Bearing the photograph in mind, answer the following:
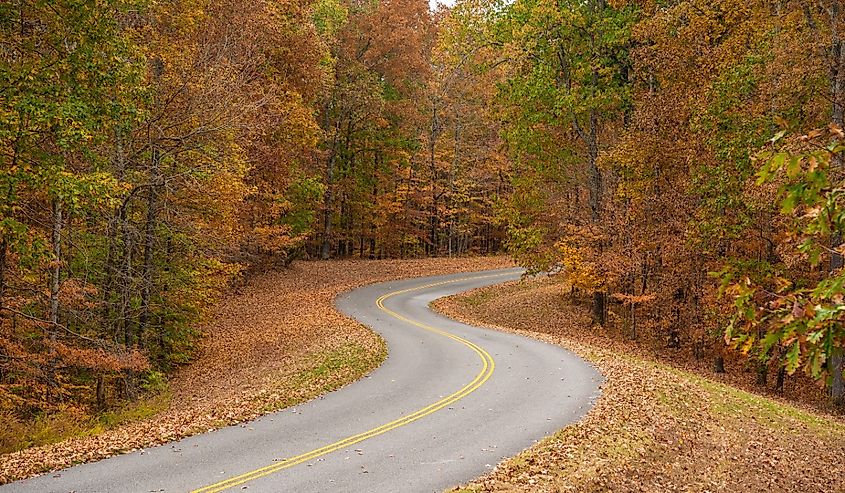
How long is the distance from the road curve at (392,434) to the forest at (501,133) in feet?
14.5

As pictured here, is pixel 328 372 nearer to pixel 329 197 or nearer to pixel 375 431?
pixel 375 431

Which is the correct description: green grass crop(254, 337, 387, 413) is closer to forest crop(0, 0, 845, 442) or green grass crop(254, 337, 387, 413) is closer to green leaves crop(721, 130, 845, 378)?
forest crop(0, 0, 845, 442)

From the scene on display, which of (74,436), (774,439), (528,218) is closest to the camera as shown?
(74,436)

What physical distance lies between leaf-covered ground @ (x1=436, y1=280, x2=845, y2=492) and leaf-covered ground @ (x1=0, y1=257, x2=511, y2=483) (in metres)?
6.74

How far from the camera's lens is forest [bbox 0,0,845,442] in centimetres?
1166

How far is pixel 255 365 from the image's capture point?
806 inches

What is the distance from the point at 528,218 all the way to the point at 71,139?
76.0ft

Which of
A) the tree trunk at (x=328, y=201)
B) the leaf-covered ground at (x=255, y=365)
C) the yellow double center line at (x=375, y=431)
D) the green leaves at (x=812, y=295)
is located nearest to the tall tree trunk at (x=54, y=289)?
the leaf-covered ground at (x=255, y=365)

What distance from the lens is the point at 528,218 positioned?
31.2m

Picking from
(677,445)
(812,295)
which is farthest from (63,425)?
(812,295)

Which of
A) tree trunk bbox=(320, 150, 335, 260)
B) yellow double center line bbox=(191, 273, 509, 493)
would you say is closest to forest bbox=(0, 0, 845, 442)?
tree trunk bbox=(320, 150, 335, 260)

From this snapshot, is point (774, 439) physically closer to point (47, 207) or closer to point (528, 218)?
point (528, 218)

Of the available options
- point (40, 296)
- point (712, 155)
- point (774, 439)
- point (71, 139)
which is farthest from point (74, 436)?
point (712, 155)

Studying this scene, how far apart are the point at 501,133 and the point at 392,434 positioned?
67.5 feet
